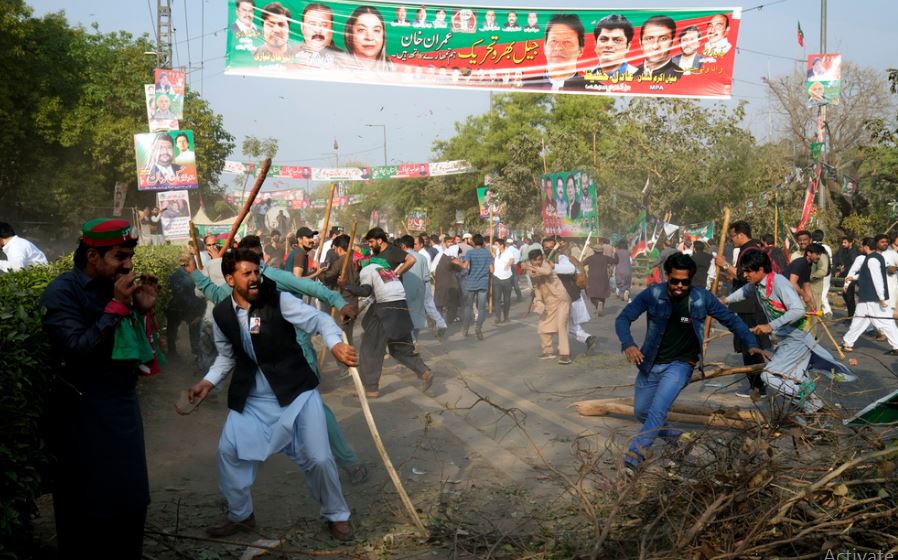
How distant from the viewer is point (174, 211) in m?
18.1

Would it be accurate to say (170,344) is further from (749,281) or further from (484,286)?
(749,281)

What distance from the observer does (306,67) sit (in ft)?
42.1

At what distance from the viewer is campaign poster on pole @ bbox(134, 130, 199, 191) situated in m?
18.4

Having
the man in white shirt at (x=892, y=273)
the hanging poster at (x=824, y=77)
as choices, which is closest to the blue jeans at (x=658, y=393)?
the man in white shirt at (x=892, y=273)

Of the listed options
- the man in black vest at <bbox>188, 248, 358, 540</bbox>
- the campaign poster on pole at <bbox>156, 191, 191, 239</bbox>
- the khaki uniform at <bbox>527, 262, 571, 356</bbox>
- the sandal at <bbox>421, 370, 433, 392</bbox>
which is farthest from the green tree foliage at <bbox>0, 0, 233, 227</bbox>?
the man in black vest at <bbox>188, 248, 358, 540</bbox>

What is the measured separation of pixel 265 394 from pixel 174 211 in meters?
14.3

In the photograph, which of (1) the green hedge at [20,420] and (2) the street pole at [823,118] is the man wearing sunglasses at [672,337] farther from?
(2) the street pole at [823,118]

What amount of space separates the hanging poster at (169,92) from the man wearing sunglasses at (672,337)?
49.7ft

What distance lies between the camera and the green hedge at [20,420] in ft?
11.4

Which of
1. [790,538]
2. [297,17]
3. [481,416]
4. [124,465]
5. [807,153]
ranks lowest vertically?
[481,416]

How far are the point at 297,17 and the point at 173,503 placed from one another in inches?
354

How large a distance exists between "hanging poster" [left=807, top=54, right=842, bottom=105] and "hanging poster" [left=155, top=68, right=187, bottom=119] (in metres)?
14.0

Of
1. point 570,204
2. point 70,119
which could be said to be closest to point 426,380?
point 570,204

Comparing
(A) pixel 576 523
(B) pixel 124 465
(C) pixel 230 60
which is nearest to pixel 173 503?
(B) pixel 124 465
